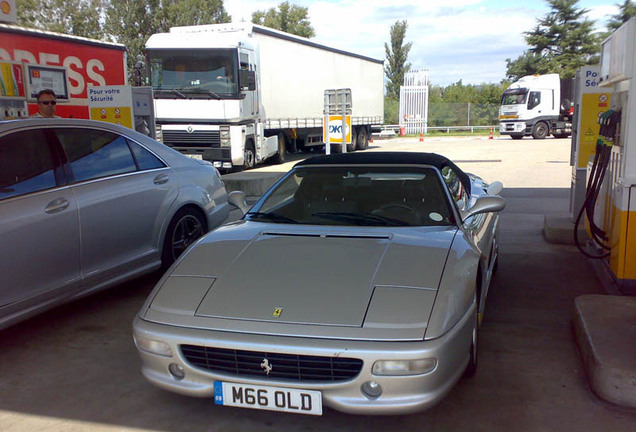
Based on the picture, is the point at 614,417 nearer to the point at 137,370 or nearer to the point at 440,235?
the point at 440,235

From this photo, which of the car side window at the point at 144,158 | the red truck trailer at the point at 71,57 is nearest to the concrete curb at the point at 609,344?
the car side window at the point at 144,158

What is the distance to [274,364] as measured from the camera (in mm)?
2586

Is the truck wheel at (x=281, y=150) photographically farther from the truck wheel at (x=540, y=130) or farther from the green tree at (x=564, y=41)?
the green tree at (x=564, y=41)

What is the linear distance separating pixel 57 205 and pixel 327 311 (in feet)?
7.66

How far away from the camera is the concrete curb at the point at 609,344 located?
3.01 m

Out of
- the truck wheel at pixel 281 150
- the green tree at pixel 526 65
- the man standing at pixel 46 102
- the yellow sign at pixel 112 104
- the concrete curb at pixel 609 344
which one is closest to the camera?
the concrete curb at pixel 609 344

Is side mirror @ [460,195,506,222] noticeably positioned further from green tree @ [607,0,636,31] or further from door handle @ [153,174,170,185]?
green tree @ [607,0,636,31]

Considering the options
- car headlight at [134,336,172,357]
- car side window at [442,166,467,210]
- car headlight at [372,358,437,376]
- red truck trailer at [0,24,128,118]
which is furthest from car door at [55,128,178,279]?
red truck trailer at [0,24,128,118]

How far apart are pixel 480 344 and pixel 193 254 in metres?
2.02

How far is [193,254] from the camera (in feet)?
11.3

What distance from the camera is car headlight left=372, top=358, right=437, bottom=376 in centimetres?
249

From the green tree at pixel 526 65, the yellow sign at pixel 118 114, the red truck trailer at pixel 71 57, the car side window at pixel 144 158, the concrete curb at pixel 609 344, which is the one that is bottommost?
the concrete curb at pixel 609 344

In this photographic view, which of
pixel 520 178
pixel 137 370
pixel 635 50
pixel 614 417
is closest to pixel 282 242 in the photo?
pixel 137 370

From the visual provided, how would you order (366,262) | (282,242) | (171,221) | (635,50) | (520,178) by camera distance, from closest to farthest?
(366,262), (282,242), (635,50), (171,221), (520,178)
